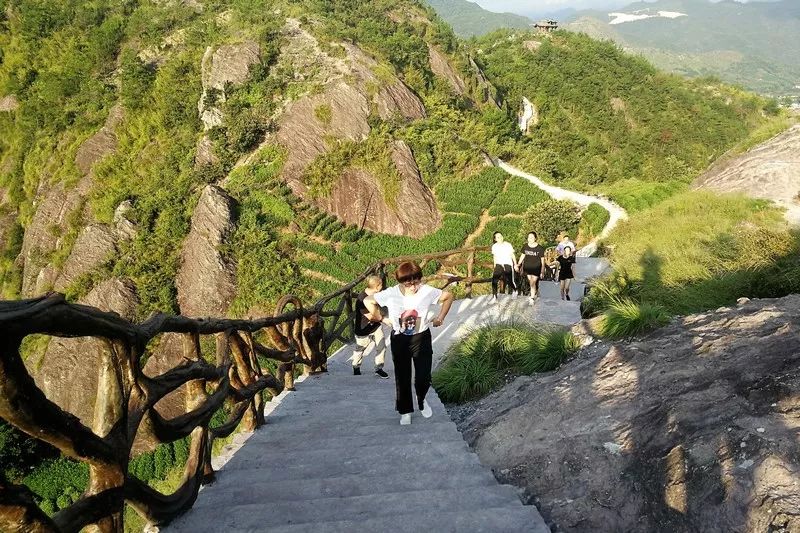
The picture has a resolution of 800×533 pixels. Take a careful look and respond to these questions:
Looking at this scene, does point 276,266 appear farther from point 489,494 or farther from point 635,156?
point 635,156

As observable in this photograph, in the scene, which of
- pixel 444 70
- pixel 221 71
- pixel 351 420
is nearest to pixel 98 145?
pixel 221 71

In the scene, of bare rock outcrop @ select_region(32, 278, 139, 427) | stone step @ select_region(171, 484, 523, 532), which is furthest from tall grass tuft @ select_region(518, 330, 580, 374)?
bare rock outcrop @ select_region(32, 278, 139, 427)

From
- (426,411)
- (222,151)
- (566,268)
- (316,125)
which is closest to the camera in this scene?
(426,411)

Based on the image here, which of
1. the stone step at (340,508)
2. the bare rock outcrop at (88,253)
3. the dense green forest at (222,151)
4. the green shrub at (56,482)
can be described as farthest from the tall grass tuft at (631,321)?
the bare rock outcrop at (88,253)

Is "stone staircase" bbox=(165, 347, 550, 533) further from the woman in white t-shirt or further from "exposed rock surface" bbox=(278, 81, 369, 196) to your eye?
"exposed rock surface" bbox=(278, 81, 369, 196)

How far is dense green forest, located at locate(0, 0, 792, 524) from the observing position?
2177cm

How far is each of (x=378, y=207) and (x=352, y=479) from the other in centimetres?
2335

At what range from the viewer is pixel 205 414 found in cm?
255

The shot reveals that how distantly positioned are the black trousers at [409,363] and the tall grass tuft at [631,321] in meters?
2.31

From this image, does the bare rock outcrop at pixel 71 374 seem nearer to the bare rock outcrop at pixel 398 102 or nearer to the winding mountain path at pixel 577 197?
the bare rock outcrop at pixel 398 102

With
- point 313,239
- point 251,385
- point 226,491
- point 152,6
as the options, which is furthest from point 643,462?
point 152,6

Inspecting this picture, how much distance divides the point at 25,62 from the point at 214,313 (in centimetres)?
3267

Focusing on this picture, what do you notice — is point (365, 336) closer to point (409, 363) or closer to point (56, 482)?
point (409, 363)

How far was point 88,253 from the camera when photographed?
899 inches
